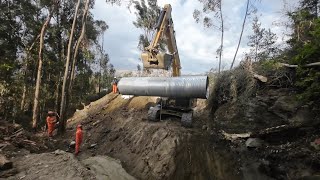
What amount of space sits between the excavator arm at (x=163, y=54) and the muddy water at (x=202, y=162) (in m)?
3.45

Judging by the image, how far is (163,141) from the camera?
1189cm

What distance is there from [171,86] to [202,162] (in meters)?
3.75

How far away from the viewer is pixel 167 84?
13.5m

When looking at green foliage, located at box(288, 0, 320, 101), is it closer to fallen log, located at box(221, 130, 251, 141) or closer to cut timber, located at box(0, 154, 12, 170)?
fallen log, located at box(221, 130, 251, 141)

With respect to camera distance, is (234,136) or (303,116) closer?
(303,116)

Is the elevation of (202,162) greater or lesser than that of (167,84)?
lesser

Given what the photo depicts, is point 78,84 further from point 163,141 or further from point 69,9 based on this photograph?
point 163,141

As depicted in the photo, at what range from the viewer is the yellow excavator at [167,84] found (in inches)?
504

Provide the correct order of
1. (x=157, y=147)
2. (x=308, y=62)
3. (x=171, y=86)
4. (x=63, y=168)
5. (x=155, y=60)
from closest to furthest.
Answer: (x=63, y=168) < (x=308, y=62) < (x=157, y=147) < (x=155, y=60) < (x=171, y=86)

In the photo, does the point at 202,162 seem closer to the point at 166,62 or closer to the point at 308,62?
the point at 166,62

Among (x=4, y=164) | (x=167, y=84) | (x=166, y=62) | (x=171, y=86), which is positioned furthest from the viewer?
(x=167, y=84)

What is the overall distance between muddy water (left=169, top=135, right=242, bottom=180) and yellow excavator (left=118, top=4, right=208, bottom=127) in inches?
57.4

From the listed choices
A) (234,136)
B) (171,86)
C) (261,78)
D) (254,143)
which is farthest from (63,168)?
(261,78)

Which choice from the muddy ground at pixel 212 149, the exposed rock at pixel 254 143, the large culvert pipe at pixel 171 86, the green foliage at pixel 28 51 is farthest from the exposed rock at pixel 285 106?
the green foliage at pixel 28 51
